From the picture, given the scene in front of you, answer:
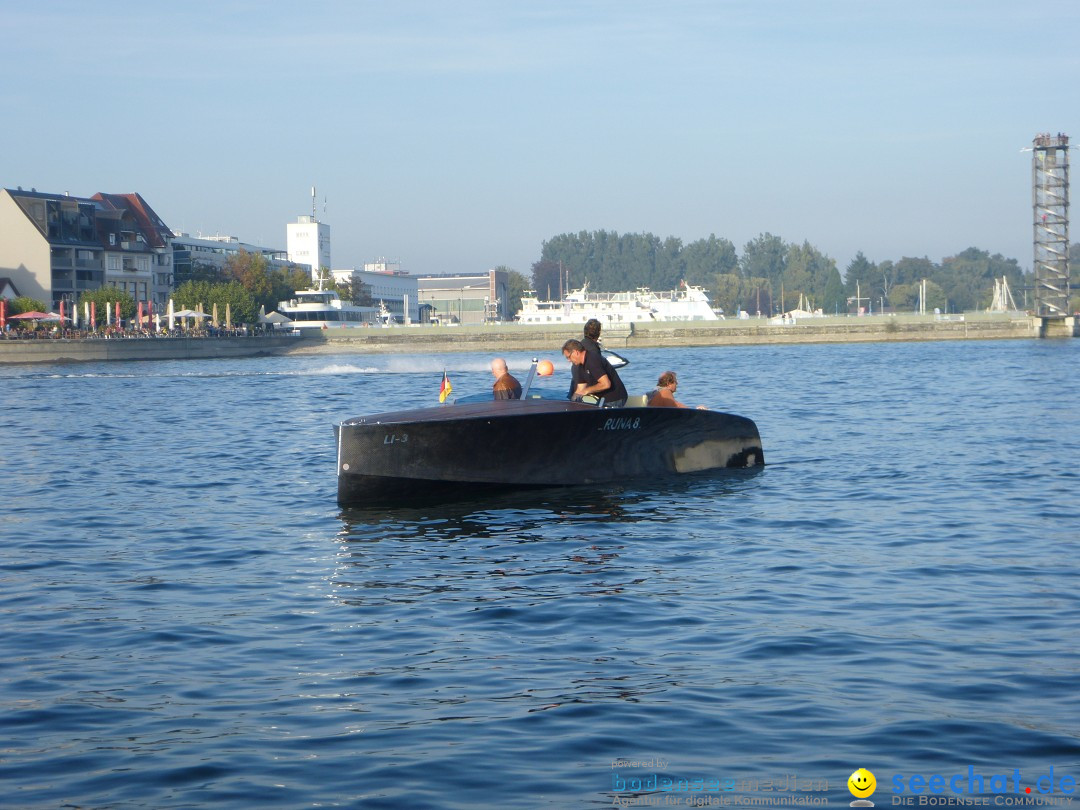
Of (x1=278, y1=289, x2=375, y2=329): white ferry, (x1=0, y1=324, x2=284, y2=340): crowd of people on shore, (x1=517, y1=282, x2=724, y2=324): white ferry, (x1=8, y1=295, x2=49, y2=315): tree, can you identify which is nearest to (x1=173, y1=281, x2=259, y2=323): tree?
(x1=0, y1=324, x2=284, y2=340): crowd of people on shore

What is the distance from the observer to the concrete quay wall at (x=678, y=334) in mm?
99875

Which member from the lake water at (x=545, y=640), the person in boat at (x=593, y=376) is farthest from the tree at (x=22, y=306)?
the person in boat at (x=593, y=376)

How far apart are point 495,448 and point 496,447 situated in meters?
0.02

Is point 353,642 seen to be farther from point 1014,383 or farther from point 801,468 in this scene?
point 1014,383

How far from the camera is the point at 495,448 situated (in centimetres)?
1393

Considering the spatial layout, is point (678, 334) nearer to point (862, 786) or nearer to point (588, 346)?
point (588, 346)

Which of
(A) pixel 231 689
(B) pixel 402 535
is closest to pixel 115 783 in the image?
(A) pixel 231 689

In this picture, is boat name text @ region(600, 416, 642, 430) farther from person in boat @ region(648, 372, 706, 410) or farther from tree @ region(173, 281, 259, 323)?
tree @ region(173, 281, 259, 323)

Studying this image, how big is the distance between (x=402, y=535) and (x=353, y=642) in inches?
166

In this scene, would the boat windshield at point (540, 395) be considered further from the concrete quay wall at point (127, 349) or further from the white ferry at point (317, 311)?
the white ferry at point (317, 311)

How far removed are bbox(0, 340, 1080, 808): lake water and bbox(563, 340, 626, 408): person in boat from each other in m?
1.05

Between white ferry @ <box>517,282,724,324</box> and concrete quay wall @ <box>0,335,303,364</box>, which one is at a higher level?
white ferry @ <box>517,282,724,324</box>

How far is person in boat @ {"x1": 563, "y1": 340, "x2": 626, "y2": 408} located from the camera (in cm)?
1441

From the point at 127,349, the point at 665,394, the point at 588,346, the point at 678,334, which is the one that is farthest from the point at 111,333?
the point at 588,346
